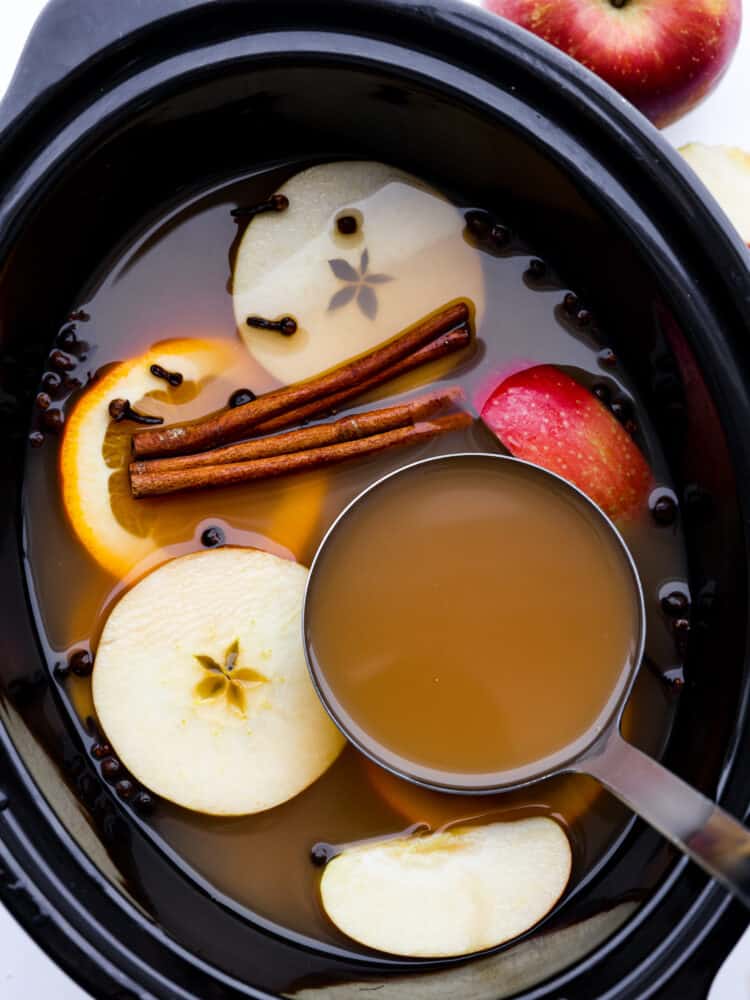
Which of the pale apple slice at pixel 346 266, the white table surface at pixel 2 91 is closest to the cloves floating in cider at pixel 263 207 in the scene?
the pale apple slice at pixel 346 266

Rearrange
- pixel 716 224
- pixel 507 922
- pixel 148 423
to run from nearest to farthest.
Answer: pixel 716 224
pixel 507 922
pixel 148 423

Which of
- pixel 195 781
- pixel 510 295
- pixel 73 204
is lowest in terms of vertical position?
pixel 195 781

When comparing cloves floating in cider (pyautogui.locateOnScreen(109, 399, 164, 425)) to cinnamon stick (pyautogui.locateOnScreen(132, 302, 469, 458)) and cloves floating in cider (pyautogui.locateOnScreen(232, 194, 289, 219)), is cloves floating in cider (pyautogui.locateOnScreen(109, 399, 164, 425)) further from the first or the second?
cloves floating in cider (pyautogui.locateOnScreen(232, 194, 289, 219))

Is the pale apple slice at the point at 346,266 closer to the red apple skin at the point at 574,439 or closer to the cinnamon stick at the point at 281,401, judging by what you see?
the cinnamon stick at the point at 281,401

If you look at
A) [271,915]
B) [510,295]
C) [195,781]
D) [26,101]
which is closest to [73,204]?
[26,101]

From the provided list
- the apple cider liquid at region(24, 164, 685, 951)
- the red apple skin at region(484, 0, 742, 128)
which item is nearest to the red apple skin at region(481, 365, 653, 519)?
the apple cider liquid at region(24, 164, 685, 951)

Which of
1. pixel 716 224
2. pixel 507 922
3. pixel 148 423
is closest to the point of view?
pixel 716 224

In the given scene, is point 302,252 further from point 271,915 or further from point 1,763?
point 271,915
